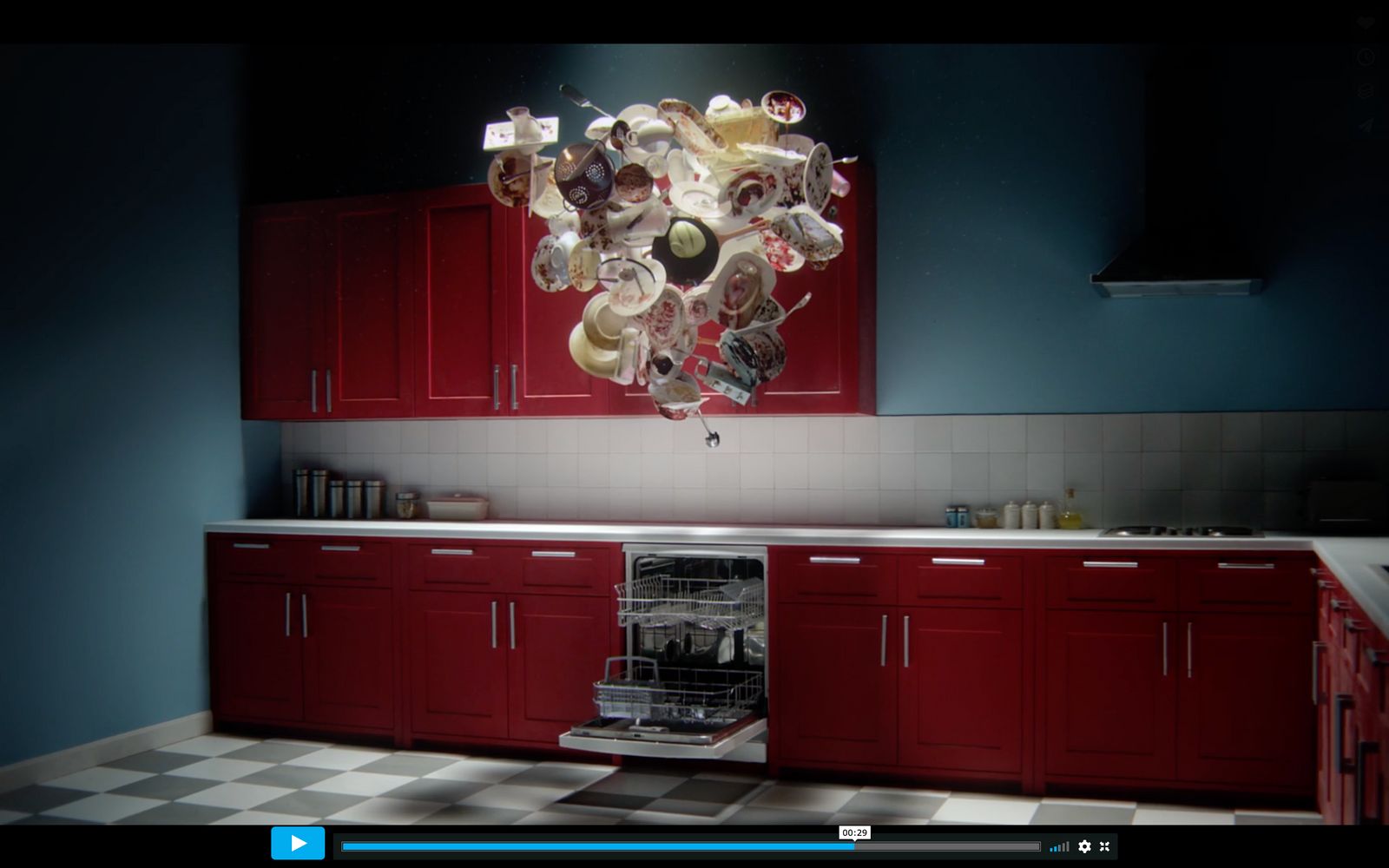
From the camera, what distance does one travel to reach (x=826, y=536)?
3.85 meters

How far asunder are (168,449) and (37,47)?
1490 mm

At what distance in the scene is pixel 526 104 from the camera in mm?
4805

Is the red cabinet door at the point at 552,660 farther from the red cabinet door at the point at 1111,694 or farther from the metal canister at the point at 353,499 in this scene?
the red cabinet door at the point at 1111,694

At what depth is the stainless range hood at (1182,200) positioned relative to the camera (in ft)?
12.3

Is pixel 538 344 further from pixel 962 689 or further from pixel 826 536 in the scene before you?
pixel 962 689

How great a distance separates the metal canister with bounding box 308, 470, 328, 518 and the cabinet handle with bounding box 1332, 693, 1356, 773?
3.81 m

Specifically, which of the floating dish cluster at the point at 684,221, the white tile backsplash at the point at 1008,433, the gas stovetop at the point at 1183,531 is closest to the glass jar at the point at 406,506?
the floating dish cluster at the point at 684,221

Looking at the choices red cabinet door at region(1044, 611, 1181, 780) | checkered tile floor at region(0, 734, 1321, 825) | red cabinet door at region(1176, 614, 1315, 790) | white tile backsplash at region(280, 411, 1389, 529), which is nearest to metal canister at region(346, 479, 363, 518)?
white tile backsplash at region(280, 411, 1389, 529)

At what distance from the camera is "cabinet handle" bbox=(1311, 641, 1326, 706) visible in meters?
3.34

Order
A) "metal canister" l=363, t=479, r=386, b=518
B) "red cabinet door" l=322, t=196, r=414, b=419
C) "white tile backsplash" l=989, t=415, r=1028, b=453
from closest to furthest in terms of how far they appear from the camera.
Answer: "white tile backsplash" l=989, t=415, r=1028, b=453, "red cabinet door" l=322, t=196, r=414, b=419, "metal canister" l=363, t=479, r=386, b=518

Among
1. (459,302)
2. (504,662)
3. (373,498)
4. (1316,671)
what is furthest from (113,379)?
(1316,671)

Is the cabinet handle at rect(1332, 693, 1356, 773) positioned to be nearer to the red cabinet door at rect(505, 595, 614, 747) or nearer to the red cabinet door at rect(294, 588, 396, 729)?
the red cabinet door at rect(505, 595, 614, 747)

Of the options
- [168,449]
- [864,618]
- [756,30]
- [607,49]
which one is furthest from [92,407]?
[756,30]
